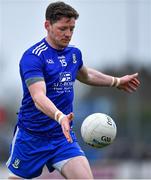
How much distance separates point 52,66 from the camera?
10.3 m

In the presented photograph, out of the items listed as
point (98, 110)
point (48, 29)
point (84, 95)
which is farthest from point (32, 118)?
point (84, 95)

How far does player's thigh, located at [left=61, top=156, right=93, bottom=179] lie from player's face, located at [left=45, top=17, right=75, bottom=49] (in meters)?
1.26

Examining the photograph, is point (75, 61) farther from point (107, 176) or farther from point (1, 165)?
point (1, 165)

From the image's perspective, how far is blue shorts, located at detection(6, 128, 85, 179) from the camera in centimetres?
1033

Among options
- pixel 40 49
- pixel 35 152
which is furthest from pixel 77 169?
pixel 40 49

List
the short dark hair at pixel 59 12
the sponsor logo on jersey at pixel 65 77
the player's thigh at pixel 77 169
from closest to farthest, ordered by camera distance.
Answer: the player's thigh at pixel 77 169 → the short dark hair at pixel 59 12 → the sponsor logo on jersey at pixel 65 77

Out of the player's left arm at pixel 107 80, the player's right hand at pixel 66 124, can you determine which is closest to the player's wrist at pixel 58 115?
the player's right hand at pixel 66 124

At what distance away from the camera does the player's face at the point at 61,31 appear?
10.2 meters

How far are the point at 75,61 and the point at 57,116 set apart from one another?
1326 mm

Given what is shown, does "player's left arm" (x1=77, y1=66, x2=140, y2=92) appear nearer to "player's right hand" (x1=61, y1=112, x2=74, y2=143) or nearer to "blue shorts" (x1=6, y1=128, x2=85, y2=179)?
"blue shorts" (x1=6, y1=128, x2=85, y2=179)

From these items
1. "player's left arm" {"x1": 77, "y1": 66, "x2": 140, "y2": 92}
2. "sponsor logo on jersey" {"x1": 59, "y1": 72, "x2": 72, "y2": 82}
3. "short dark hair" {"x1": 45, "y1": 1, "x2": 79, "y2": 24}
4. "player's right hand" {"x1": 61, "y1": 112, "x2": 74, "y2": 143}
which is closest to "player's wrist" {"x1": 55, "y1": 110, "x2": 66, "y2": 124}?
"player's right hand" {"x1": 61, "y1": 112, "x2": 74, "y2": 143}

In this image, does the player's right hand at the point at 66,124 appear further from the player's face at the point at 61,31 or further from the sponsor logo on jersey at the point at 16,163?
the sponsor logo on jersey at the point at 16,163

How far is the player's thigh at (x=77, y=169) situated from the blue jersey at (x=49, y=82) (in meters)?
0.39

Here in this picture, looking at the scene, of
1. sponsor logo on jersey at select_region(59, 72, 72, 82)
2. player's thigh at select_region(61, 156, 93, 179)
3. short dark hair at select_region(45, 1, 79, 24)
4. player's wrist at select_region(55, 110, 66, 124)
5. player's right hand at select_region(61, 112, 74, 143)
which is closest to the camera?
player's right hand at select_region(61, 112, 74, 143)
